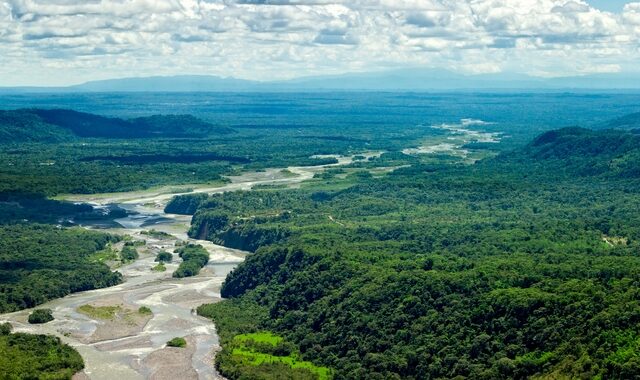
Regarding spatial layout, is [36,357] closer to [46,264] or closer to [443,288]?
[443,288]

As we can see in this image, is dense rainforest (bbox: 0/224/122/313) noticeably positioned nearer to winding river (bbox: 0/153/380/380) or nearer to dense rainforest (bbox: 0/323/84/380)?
winding river (bbox: 0/153/380/380)

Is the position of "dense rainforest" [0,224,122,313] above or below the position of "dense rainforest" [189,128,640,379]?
below

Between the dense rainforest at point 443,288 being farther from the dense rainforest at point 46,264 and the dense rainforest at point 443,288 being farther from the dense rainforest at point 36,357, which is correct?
the dense rainforest at point 46,264

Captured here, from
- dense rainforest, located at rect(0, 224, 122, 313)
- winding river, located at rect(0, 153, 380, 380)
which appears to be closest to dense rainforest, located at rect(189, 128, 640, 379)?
winding river, located at rect(0, 153, 380, 380)

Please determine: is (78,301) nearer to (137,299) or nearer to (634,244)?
(137,299)

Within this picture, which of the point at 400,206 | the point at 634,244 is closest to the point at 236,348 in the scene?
the point at 634,244
